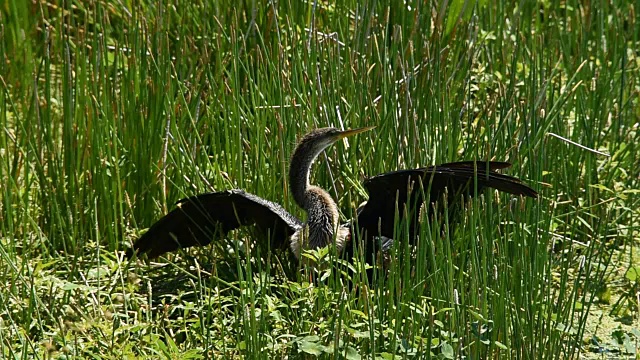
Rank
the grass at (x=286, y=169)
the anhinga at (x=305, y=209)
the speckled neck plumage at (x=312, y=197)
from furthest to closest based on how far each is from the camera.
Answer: the speckled neck plumage at (x=312, y=197) < the anhinga at (x=305, y=209) < the grass at (x=286, y=169)

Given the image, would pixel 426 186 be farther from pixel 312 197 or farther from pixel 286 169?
pixel 286 169

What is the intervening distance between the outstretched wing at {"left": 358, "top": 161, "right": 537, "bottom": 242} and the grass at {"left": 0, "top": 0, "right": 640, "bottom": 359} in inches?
2.9

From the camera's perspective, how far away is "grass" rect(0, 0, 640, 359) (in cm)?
289

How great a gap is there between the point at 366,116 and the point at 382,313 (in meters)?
1.16

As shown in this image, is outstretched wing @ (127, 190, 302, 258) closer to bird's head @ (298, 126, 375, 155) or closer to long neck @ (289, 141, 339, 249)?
long neck @ (289, 141, 339, 249)

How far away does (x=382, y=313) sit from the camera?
107 inches

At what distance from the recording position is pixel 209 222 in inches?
139

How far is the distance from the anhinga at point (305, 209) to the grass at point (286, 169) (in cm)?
8

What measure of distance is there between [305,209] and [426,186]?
1.43 ft

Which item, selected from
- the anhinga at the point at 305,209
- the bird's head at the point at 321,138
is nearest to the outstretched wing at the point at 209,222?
the anhinga at the point at 305,209

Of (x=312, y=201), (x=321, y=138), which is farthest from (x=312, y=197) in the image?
(x=321, y=138)

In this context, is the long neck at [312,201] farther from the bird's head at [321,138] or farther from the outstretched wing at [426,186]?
the outstretched wing at [426,186]

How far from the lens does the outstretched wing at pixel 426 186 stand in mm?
2895

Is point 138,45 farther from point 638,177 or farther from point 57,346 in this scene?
point 638,177
